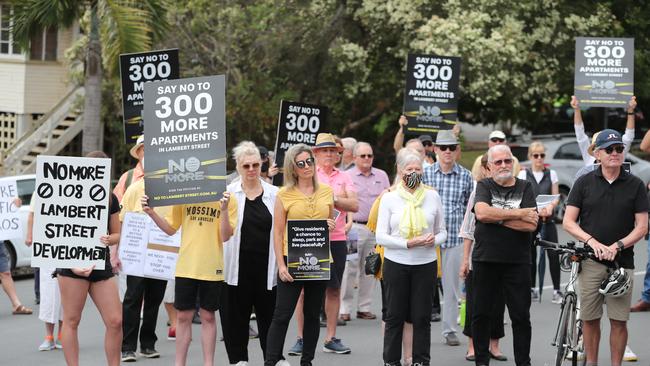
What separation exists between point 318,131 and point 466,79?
13.4 meters

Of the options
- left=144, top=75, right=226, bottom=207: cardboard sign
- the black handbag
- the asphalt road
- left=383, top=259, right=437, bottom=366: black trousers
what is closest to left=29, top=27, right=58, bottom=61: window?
the asphalt road

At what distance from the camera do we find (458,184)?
39.7ft

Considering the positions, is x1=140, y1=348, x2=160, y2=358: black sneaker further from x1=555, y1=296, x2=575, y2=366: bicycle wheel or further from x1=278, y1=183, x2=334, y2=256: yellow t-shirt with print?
x1=555, y1=296, x2=575, y2=366: bicycle wheel

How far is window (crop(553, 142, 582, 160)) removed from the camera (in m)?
26.7

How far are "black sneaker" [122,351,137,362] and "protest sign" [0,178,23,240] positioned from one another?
3.71 metres

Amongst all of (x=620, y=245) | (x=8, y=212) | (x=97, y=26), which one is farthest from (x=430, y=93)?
(x=97, y=26)

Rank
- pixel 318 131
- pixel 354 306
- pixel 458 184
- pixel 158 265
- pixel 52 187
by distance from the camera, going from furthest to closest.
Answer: pixel 354 306 < pixel 318 131 < pixel 458 184 < pixel 158 265 < pixel 52 187

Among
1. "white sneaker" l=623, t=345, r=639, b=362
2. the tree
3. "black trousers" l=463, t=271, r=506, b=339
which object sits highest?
the tree

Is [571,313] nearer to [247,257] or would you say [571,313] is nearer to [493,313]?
[493,313]

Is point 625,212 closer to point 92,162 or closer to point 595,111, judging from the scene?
point 92,162

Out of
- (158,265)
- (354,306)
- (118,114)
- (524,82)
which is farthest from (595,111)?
(158,265)

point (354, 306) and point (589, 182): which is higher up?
point (589, 182)

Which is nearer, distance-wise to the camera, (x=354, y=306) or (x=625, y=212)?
(x=625, y=212)

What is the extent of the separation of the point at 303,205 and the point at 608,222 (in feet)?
8.06
